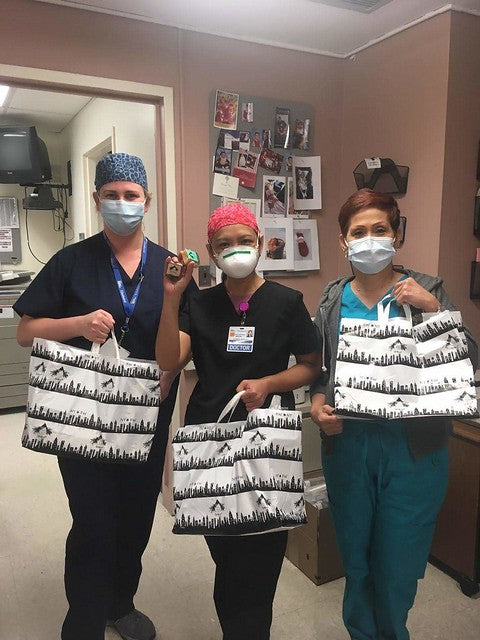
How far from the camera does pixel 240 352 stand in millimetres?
1308

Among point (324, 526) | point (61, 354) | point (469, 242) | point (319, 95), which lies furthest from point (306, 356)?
point (319, 95)

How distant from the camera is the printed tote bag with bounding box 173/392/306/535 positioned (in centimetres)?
125

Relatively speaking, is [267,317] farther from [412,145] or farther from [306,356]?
[412,145]

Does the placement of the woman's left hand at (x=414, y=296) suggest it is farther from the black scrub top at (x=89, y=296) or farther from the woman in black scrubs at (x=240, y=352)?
the black scrub top at (x=89, y=296)

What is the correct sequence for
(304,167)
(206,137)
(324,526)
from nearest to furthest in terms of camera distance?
(324,526) < (206,137) < (304,167)

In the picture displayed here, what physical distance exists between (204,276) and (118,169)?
118 centimetres

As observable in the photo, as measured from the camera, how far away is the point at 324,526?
6.80 ft

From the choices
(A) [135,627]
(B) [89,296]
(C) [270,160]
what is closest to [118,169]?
(B) [89,296]

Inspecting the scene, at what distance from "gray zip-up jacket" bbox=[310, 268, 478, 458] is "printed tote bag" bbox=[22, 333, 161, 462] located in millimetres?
466

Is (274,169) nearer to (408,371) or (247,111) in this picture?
(247,111)

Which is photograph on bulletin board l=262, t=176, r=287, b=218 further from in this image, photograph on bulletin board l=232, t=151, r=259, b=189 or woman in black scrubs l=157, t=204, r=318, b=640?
woman in black scrubs l=157, t=204, r=318, b=640

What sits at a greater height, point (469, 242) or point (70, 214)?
point (70, 214)

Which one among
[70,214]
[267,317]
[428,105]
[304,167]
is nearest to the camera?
[267,317]

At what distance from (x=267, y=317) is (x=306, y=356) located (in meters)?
0.16
